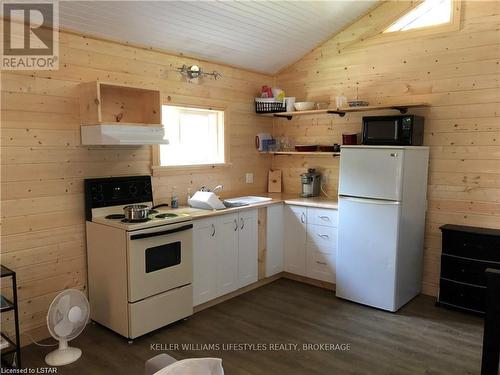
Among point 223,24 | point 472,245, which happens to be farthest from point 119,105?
point 472,245

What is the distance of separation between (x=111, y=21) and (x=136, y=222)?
61.3 inches

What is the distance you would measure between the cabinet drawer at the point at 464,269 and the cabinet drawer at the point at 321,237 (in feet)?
3.27

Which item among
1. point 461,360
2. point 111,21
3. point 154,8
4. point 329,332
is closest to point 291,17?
point 154,8

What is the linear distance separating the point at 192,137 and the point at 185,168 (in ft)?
1.40

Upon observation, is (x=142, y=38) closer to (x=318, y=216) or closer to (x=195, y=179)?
(x=195, y=179)

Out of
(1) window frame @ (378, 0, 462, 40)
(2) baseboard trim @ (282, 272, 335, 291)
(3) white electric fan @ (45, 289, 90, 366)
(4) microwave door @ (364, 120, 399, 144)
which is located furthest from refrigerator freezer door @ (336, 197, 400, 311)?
(3) white electric fan @ (45, 289, 90, 366)

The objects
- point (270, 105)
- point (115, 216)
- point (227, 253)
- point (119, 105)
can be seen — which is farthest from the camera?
point (270, 105)

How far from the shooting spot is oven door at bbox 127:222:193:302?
→ 296 centimetres

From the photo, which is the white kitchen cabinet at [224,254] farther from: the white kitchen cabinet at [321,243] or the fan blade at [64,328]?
the fan blade at [64,328]

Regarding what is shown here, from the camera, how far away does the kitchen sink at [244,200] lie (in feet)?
13.2

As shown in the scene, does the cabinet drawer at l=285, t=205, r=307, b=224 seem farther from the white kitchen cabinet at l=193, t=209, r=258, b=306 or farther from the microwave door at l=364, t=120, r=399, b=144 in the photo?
the microwave door at l=364, t=120, r=399, b=144

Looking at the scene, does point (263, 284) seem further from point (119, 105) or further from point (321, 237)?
point (119, 105)

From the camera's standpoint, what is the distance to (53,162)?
3.04 metres

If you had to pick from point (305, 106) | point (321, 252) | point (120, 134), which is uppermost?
point (305, 106)
